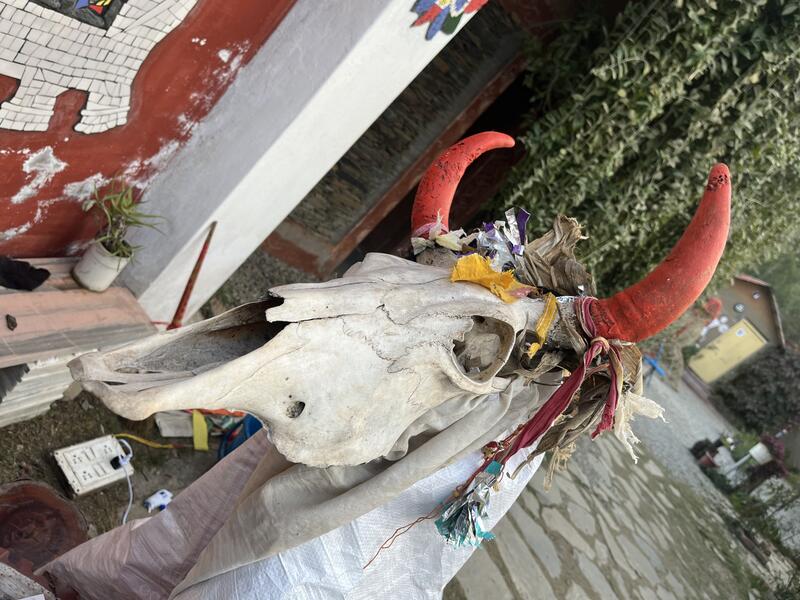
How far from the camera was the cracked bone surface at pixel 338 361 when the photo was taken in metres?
1.32

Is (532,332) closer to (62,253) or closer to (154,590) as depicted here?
(154,590)

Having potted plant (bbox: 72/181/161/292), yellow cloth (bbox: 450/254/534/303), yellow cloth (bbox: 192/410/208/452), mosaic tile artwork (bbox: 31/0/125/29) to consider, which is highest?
yellow cloth (bbox: 450/254/534/303)

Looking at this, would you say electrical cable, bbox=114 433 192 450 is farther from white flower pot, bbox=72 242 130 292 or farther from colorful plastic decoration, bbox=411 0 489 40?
colorful plastic decoration, bbox=411 0 489 40

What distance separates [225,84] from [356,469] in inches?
89.5

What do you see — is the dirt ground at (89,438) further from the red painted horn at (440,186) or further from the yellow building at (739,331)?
the yellow building at (739,331)

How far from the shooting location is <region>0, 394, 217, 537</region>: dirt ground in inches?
123

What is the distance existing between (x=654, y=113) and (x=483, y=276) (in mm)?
3639

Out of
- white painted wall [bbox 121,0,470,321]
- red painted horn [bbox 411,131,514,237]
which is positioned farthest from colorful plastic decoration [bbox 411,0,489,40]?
red painted horn [bbox 411,131,514,237]

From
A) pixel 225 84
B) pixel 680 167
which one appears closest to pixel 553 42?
pixel 680 167

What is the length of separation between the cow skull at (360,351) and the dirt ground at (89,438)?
7.04ft

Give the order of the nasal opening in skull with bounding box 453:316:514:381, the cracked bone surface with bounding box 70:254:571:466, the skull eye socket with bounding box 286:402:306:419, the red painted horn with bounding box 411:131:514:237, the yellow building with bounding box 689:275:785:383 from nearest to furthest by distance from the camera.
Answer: the cracked bone surface with bounding box 70:254:571:466 < the skull eye socket with bounding box 286:402:306:419 < the nasal opening in skull with bounding box 453:316:514:381 < the red painted horn with bounding box 411:131:514:237 < the yellow building with bounding box 689:275:785:383

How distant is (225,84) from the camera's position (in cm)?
330

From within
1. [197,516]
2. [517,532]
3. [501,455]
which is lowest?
[517,532]

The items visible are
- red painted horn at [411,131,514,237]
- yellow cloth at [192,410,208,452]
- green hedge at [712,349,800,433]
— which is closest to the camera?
red painted horn at [411,131,514,237]
